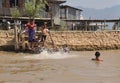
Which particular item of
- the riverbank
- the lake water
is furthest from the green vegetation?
the lake water

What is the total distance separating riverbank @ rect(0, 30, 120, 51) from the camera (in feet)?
103

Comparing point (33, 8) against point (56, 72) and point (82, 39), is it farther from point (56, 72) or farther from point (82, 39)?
point (56, 72)

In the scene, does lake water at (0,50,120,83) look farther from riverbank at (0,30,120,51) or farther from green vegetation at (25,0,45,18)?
green vegetation at (25,0,45,18)

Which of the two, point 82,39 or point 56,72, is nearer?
point 56,72

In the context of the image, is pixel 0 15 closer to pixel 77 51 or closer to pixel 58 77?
pixel 77 51

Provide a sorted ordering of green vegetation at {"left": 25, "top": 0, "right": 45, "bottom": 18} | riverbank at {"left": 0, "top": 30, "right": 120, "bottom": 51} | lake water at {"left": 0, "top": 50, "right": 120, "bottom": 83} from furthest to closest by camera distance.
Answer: green vegetation at {"left": 25, "top": 0, "right": 45, "bottom": 18} < riverbank at {"left": 0, "top": 30, "right": 120, "bottom": 51} < lake water at {"left": 0, "top": 50, "right": 120, "bottom": 83}

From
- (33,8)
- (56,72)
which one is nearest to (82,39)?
(33,8)

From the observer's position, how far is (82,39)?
33.5 meters

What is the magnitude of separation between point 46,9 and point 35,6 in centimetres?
622

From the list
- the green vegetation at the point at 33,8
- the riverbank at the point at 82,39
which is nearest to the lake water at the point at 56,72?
the riverbank at the point at 82,39

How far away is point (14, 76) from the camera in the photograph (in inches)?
670

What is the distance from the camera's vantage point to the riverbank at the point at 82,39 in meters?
31.3

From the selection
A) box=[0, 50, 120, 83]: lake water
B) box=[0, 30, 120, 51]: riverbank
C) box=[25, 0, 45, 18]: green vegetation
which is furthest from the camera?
box=[25, 0, 45, 18]: green vegetation

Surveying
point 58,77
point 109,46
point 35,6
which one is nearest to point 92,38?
point 109,46
